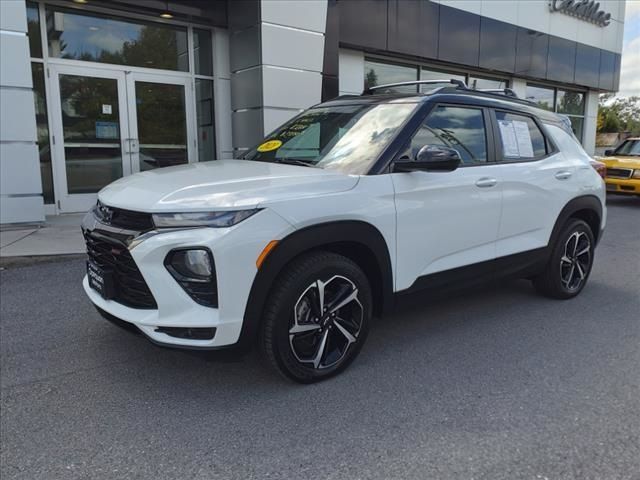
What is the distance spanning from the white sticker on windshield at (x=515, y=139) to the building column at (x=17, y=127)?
21.9 ft

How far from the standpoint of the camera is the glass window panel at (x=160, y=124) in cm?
984

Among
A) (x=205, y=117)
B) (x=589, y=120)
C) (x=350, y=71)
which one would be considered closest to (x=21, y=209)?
(x=205, y=117)

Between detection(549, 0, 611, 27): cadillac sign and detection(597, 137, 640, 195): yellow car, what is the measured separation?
6.31 m

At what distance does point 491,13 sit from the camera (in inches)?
586

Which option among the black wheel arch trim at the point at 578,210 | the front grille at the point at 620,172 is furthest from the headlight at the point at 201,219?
the front grille at the point at 620,172

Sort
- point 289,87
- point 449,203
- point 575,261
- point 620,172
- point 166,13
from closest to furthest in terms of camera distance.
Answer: point 449,203
point 575,261
point 166,13
point 289,87
point 620,172

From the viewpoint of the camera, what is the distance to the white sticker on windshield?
167 inches

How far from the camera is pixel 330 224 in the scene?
3035mm

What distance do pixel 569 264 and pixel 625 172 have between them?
8799mm

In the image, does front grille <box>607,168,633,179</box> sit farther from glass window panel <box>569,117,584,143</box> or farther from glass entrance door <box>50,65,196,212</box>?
glass entrance door <box>50,65,196,212</box>

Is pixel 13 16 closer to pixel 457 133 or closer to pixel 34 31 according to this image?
pixel 34 31

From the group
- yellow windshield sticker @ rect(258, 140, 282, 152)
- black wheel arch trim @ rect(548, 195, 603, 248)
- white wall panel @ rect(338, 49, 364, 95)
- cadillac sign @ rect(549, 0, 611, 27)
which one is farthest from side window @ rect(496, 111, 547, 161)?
cadillac sign @ rect(549, 0, 611, 27)

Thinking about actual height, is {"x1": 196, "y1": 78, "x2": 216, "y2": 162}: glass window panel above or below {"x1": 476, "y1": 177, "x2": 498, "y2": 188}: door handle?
above

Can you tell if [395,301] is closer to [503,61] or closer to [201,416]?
[201,416]
